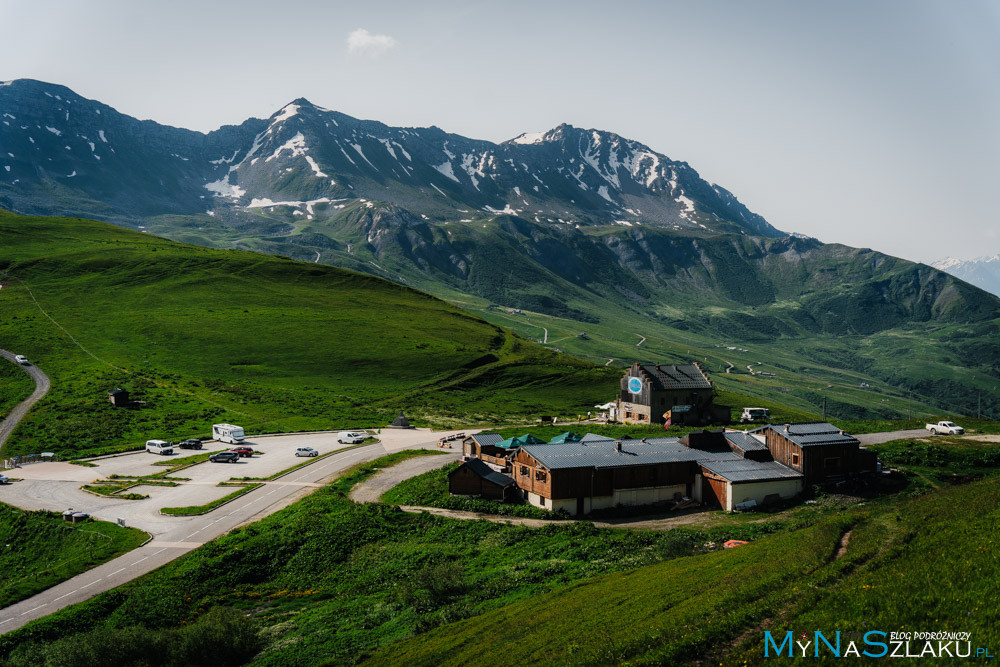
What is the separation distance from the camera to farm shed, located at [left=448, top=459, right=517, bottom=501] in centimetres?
6919

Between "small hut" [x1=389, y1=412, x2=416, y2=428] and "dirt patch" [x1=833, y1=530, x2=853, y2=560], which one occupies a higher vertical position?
"dirt patch" [x1=833, y1=530, x2=853, y2=560]

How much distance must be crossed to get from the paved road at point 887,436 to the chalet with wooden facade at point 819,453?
47.4 feet

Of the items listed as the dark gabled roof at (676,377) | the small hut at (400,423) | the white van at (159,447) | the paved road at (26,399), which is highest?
the dark gabled roof at (676,377)

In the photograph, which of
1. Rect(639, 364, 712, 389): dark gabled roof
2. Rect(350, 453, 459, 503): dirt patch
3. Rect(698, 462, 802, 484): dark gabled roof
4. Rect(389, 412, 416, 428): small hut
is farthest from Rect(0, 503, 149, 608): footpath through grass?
Rect(639, 364, 712, 389): dark gabled roof

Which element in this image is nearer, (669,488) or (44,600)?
(44,600)

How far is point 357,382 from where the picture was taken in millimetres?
154625

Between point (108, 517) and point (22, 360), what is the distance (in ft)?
299

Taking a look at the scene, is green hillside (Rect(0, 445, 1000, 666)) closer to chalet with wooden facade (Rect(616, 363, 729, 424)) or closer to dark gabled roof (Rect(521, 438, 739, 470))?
dark gabled roof (Rect(521, 438, 739, 470))

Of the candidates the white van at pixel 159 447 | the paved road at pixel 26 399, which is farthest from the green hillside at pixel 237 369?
the white van at pixel 159 447

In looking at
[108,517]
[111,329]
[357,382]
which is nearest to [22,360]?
[111,329]

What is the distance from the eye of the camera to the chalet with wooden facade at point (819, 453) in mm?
67812

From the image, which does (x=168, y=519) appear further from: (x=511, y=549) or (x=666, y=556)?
(x=666, y=556)

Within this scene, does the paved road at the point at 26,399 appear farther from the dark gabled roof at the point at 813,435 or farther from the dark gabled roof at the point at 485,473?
the dark gabled roof at the point at 813,435

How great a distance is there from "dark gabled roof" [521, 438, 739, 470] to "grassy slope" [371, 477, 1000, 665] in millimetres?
26387
